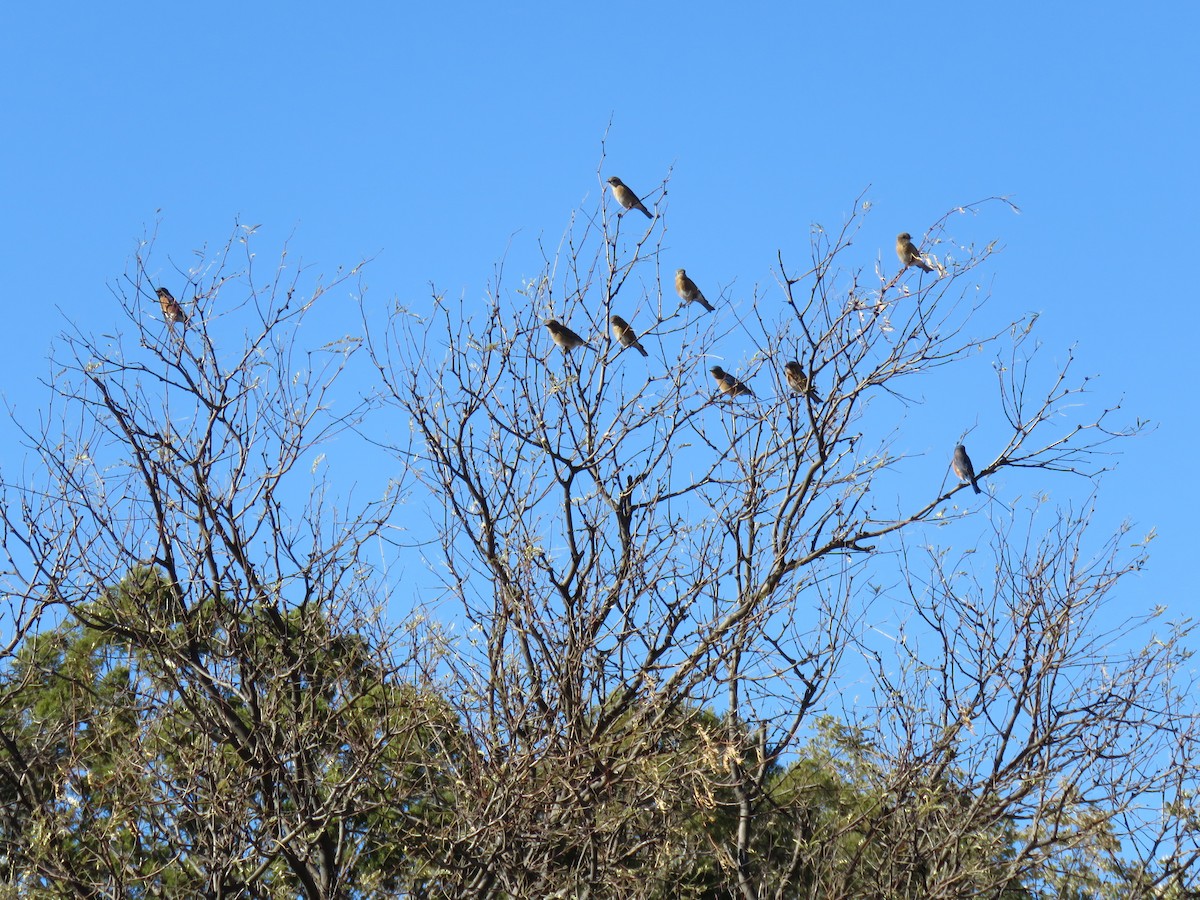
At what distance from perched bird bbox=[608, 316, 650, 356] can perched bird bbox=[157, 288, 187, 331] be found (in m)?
2.03

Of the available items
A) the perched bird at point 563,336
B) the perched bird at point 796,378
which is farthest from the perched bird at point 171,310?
the perched bird at point 796,378

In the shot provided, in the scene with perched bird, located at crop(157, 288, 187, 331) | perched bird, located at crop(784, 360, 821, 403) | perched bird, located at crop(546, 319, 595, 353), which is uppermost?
perched bird, located at crop(784, 360, 821, 403)

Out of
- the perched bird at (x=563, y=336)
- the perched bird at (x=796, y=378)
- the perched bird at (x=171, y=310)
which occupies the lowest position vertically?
the perched bird at (x=171, y=310)

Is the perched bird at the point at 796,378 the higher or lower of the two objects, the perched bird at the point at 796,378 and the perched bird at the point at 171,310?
the higher

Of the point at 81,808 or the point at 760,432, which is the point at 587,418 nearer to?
the point at 760,432

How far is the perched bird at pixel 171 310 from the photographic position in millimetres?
6743

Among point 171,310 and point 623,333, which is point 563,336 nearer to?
point 623,333

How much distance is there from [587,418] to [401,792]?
6.88 feet

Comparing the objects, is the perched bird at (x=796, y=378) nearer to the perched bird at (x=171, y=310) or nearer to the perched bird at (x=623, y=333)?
the perched bird at (x=623, y=333)

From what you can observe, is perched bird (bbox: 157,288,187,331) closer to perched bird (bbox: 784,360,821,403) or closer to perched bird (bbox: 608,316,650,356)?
perched bird (bbox: 608,316,650,356)

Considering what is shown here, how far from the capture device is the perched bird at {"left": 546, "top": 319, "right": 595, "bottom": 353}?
6.99m

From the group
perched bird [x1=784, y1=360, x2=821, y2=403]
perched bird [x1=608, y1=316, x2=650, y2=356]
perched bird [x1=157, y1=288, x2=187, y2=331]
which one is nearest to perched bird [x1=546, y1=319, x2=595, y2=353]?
perched bird [x1=608, y1=316, x2=650, y2=356]

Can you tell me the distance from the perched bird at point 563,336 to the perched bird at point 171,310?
1.73m

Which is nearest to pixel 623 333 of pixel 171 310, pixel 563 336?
pixel 563 336
